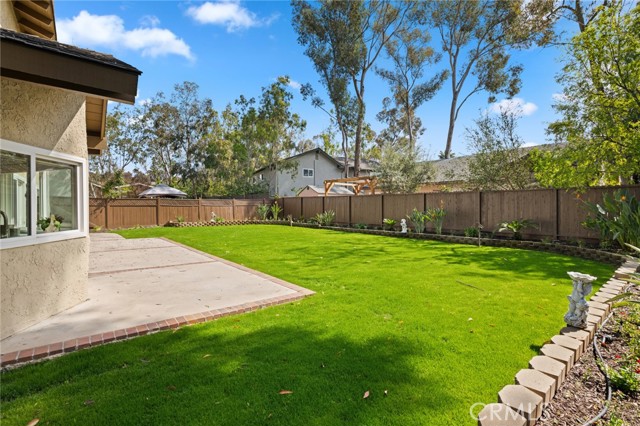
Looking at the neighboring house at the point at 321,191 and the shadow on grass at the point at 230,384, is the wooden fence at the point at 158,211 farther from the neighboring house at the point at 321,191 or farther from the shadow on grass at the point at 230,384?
the shadow on grass at the point at 230,384

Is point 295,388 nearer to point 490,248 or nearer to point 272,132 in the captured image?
point 490,248

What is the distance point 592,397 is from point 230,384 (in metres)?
2.56

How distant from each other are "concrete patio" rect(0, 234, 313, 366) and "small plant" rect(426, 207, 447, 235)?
8.05 m

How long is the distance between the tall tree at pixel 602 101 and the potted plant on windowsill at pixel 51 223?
1113 centimetres

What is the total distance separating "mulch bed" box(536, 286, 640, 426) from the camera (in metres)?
1.97

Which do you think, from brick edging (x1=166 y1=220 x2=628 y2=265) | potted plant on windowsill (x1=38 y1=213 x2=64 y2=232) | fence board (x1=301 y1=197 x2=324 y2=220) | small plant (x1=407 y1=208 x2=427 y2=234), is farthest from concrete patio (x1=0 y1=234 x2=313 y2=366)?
fence board (x1=301 y1=197 x2=324 y2=220)

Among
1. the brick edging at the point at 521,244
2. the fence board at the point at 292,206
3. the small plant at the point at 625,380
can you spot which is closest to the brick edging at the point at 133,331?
the small plant at the point at 625,380

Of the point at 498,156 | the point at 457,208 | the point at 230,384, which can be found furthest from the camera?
the point at 498,156

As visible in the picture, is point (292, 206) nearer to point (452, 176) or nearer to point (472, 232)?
point (452, 176)

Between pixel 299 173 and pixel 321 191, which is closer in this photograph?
pixel 321 191

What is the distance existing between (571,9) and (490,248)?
1128 centimetres

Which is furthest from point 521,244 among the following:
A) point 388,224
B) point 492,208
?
point 388,224

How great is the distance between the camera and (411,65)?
25969mm

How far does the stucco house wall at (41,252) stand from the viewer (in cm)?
310
